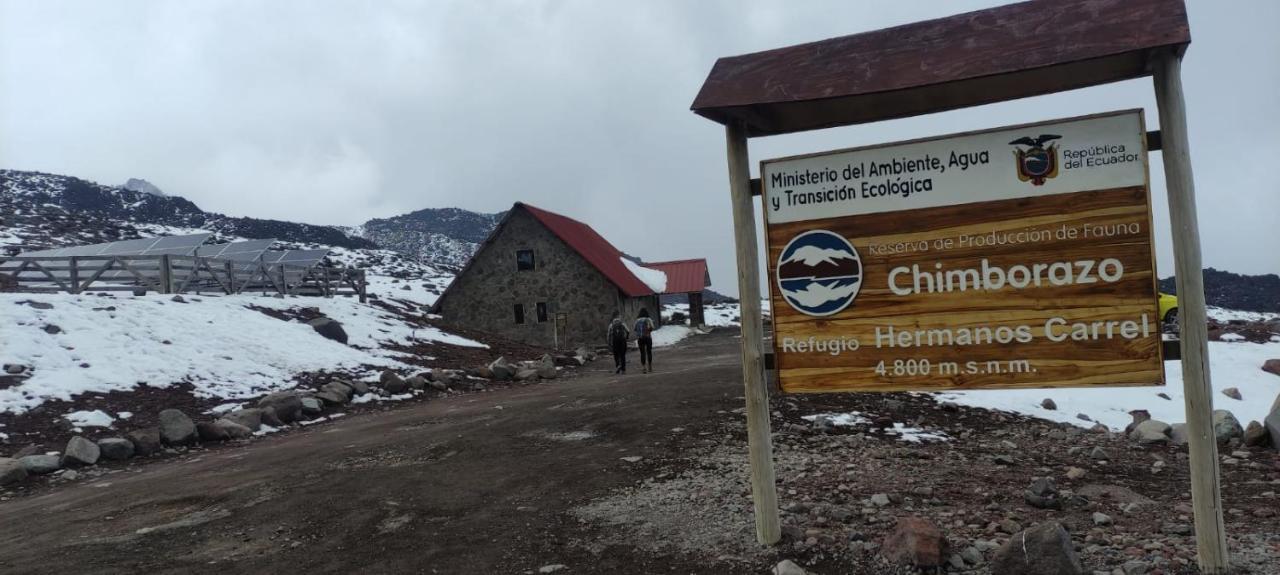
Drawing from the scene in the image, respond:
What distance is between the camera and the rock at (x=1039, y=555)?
3953 millimetres

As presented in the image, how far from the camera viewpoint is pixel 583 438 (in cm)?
Answer: 907

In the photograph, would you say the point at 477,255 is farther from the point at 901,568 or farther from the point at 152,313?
the point at 901,568

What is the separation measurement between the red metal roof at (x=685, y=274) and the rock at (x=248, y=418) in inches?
1254

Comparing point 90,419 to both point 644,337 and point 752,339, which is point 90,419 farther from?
point 752,339

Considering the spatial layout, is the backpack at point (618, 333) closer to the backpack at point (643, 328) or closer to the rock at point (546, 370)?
the backpack at point (643, 328)

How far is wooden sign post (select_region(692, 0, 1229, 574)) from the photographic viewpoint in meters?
4.02

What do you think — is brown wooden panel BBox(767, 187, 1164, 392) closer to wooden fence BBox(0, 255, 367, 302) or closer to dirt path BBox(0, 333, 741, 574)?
dirt path BBox(0, 333, 741, 574)

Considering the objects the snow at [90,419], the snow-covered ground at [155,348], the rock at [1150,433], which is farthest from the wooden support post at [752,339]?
the snow-covered ground at [155,348]

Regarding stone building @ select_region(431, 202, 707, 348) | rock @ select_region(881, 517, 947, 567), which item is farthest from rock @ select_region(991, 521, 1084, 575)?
stone building @ select_region(431, 202, 707, 348)

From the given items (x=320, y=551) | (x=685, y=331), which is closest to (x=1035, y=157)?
(x=320, y=551)

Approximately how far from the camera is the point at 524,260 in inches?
1332

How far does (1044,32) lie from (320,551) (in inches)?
247

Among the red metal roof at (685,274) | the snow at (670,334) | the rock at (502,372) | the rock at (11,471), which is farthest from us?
the red metal roof at (685,274)

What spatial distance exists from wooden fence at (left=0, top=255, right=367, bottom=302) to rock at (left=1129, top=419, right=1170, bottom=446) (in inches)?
916
